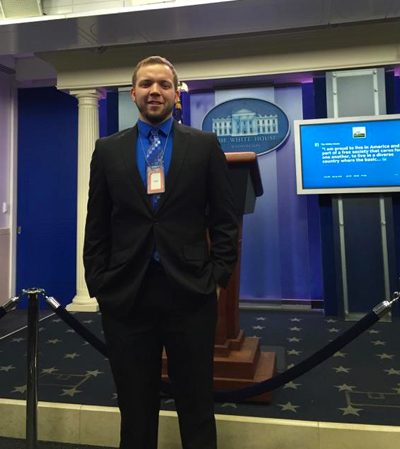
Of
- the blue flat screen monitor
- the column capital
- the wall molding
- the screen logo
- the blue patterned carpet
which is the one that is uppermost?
the wall molding

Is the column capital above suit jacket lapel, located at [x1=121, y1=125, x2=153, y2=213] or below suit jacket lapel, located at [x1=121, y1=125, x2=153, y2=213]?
above

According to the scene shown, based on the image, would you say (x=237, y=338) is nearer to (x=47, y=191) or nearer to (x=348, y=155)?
(x=348, y=155)

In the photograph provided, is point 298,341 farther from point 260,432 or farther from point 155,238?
point 155,238

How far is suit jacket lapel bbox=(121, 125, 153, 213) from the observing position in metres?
1.31

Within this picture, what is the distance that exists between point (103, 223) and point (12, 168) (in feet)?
14.4

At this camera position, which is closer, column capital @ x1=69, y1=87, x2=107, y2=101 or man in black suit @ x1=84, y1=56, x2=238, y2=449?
man in black suit @ x1=84, y1=56, x2=238, y2=449

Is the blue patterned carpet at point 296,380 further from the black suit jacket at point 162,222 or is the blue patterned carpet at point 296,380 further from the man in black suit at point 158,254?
the black suit jacket at point 162,222

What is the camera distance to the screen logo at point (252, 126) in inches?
181

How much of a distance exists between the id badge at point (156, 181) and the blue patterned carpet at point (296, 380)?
131 cm

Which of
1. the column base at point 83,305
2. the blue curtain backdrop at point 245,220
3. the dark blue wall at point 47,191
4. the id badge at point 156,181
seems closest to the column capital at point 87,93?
the blue curtain backdrop at point 245,220

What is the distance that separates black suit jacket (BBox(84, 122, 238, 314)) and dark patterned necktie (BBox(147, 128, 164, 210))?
0.11ft

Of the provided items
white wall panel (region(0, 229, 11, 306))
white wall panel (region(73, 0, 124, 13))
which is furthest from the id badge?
white wall panel (region(0, 229, 11, 306))

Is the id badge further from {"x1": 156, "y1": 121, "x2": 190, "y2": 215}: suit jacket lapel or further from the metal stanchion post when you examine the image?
the metal stanchion post

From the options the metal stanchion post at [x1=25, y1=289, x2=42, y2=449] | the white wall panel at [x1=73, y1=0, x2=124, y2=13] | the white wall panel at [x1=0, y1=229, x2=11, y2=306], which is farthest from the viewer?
the white wall panel at [x1=0, y1=229, x2=11, y2=306]
